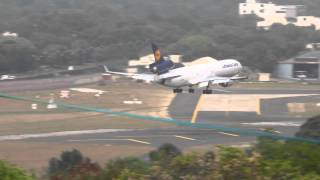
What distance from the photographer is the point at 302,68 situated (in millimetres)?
57656

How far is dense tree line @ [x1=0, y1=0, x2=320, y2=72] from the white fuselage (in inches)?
825

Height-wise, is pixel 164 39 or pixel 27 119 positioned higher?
pixel 164 39

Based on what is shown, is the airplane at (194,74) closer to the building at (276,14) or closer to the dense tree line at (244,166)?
the dense tree line at (244,166)

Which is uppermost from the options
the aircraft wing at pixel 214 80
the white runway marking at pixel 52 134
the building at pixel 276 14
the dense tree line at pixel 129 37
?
the building at pixel 276 14

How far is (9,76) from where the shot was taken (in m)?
56.9

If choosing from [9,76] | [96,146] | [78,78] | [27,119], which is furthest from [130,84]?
[96,146]

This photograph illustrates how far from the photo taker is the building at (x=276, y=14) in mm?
96562

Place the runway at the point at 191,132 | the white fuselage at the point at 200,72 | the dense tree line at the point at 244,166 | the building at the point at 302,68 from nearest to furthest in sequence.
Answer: the dense tree line at the point at 244,166 < the runway at the point at 191,132 < the white fuselage at the point at 200,72 < the building at the point at 302,68

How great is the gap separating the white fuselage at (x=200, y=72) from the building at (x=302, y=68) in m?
16.4

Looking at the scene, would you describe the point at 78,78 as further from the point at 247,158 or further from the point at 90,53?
the point at 247,158

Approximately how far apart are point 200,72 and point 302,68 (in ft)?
60.2

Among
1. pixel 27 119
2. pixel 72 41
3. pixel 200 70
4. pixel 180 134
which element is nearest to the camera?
pixel 180 134

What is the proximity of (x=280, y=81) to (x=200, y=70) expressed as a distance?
15.8 metres

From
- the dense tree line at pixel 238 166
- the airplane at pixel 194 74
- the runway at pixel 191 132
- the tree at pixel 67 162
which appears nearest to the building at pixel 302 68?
the airplane at pixel 194 74
